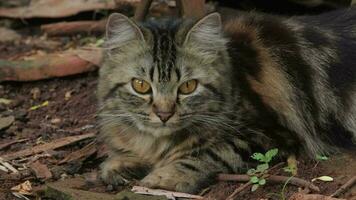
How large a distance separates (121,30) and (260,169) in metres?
1.14

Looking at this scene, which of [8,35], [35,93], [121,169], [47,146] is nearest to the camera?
[121,169]

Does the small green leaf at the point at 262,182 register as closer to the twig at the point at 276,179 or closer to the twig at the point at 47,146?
the twig at the point at 276,179

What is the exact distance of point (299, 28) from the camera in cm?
466

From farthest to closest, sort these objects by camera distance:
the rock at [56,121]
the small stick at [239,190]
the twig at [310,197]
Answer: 1. the rock at [56,121]
2. the small stick at [239,190]
3. the twig at [310,197]

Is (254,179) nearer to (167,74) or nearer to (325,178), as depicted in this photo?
(325,178)

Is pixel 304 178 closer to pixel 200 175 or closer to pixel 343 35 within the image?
pixel 200 175

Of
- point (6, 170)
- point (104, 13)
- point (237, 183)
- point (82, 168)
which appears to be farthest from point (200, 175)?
point (104, 13)

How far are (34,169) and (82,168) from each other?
31cm

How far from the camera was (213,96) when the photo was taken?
4168 millimetres

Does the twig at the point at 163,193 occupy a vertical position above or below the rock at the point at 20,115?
above

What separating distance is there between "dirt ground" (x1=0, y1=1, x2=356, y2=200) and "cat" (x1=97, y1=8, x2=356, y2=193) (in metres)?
0.17

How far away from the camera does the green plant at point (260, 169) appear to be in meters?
3.95

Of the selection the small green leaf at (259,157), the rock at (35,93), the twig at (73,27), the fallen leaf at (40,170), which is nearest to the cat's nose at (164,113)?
the small green leaf at (259,157)

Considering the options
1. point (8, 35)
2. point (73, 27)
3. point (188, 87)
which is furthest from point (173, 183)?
point (8, 35)
